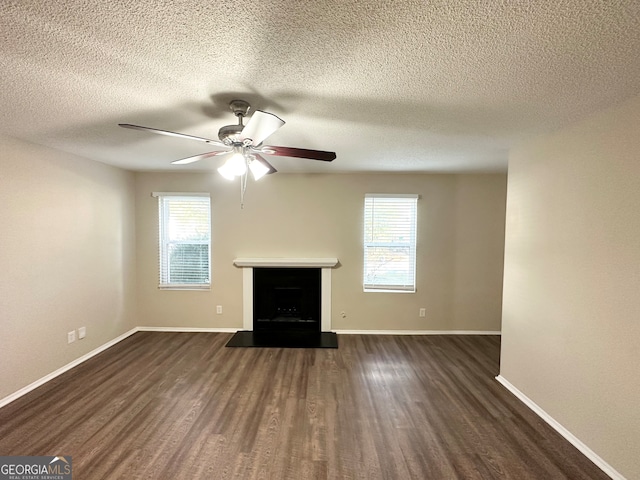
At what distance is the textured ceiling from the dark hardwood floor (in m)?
2.36

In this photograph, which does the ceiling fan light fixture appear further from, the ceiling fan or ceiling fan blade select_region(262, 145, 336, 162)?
ceiling fan blade select_region(262, 145, 336, 162)

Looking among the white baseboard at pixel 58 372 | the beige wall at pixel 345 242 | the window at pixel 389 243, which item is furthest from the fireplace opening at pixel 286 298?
the white baseboard at pixel 58 372

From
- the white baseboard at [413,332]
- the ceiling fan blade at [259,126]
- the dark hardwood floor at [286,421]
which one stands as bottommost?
the dark hardwood floor at [286,421]

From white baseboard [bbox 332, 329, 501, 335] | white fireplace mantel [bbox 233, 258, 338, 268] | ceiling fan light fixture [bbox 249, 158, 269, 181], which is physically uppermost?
ceiling fan light fixture [bbox 249, 158, 269, 181]

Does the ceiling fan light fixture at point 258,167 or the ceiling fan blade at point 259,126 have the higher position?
the ceiling fan blade at point 259,126

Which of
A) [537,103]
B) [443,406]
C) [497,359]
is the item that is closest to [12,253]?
[443,406]

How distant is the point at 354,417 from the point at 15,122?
139 inches

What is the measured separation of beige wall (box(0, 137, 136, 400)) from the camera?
2406 mm

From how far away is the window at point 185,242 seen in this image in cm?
411

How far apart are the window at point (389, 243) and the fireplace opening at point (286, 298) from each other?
852mm

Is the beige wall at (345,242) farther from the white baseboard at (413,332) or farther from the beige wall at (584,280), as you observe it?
the beige wall at (584,280)

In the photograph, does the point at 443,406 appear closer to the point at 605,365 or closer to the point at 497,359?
the point at 605,365

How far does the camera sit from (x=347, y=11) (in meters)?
1.02

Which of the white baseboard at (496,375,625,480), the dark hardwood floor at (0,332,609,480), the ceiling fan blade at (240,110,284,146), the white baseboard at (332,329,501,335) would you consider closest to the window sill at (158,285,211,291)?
the dark hardwood floor at (0,332,609,480)
